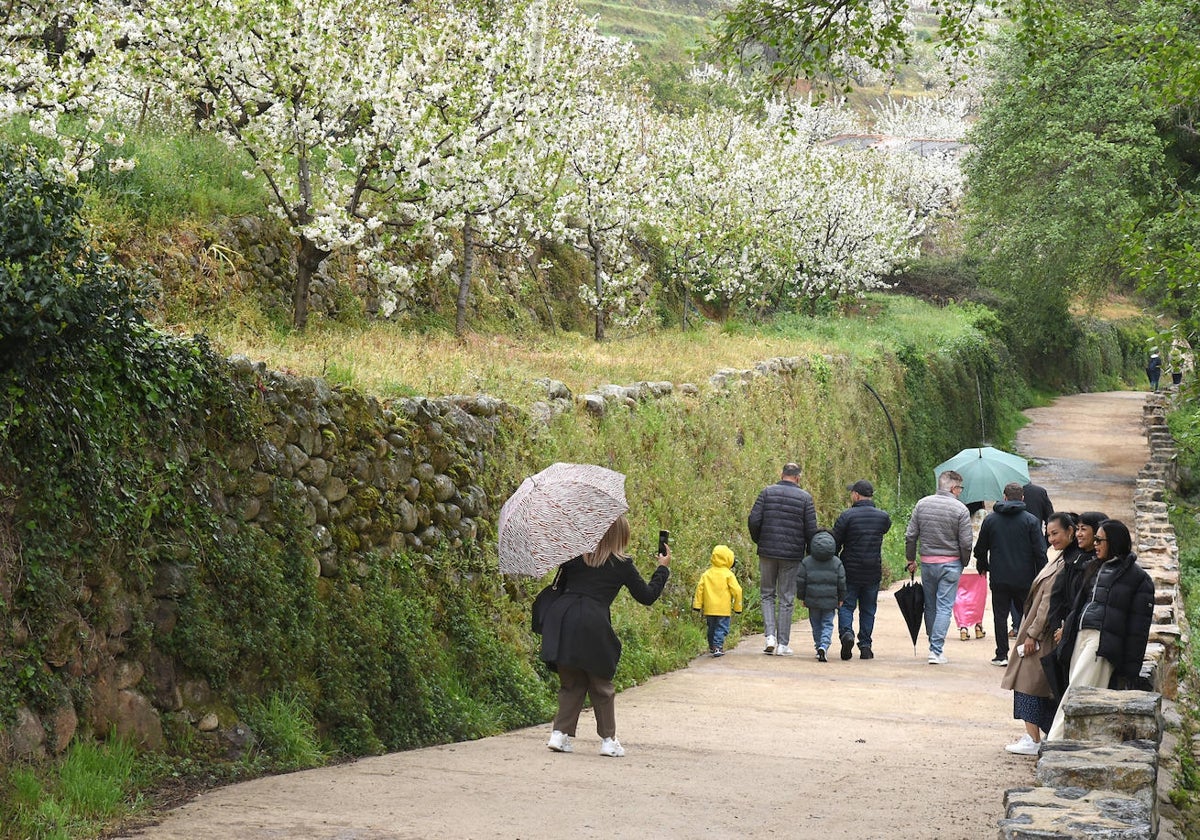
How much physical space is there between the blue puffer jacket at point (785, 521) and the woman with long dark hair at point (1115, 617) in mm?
5768

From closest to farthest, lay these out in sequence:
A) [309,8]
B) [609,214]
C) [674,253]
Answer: [309,8], [609,214], [674,253]

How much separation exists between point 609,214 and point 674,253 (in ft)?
17.0

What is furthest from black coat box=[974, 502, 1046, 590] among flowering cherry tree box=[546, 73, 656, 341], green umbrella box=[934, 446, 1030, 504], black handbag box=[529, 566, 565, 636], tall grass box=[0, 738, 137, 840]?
flowering cherry tree box=[546, 73, 656, 341]

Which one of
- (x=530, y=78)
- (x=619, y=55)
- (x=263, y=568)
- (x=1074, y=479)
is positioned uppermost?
(x=619, y=55)

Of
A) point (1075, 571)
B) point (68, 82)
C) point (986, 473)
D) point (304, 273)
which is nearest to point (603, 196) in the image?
point (986, 473)

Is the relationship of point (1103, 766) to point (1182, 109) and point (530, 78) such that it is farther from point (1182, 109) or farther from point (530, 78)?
point (1182, 109)

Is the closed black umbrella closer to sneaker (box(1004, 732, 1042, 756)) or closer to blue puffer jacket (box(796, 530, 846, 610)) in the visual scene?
blue puffer jacket (box(796, 530, 846, 610))

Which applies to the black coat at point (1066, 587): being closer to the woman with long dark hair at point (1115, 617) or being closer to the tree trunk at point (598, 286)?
the woman with long dark hair at point (1115, 617)

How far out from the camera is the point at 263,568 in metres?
7.62

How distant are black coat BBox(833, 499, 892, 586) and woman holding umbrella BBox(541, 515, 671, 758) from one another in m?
5.80

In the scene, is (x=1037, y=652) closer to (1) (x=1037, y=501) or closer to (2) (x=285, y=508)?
(2) (x=285, y=508)

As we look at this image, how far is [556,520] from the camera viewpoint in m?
7.50

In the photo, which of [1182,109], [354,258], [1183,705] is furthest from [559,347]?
[1182,109]

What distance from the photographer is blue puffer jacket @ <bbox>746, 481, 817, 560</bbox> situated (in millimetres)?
13367
